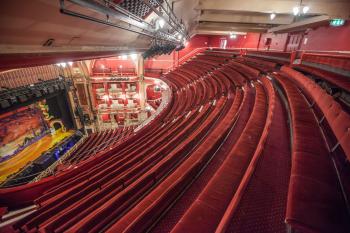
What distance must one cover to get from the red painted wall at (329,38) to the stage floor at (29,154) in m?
19.3

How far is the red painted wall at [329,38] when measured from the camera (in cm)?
741

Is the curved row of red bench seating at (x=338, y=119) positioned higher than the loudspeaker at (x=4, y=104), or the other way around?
the curved row of red bench seating at (x=338, y=119)

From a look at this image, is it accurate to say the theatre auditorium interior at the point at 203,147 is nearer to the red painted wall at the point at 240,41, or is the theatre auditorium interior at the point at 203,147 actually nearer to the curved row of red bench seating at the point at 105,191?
the curved row of red bench seating at the point at 105,191

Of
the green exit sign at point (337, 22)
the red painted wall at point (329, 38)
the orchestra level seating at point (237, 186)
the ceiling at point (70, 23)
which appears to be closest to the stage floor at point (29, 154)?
the orchestra level seating at point (237, 186)

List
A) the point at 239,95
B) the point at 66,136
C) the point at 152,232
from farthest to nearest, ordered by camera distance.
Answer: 1. the point at 66,136
2. the point at 239,95
3. the point at 152,232

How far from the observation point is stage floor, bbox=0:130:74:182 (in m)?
10.5

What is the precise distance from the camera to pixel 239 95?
556 centimetres

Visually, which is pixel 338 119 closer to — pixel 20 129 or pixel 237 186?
pixel 237 186

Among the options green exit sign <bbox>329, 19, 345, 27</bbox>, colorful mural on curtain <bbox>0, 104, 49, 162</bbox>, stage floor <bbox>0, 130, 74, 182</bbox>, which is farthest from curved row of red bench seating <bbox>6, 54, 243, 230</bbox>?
colorful mural on curtain <bbox>0, 104, 49, 162</bbox>

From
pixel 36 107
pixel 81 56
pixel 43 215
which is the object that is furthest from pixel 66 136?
pixel 43 215

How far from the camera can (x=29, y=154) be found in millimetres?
11945

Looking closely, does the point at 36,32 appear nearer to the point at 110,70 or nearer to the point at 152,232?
the point at 152,232

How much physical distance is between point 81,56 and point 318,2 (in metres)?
9.93

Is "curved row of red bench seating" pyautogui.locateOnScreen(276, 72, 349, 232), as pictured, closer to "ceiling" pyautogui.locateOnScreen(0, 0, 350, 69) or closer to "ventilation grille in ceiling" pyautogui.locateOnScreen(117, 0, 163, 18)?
"ceiling" pyautogui.locateOnScreen(0, 0, 350, 69)
